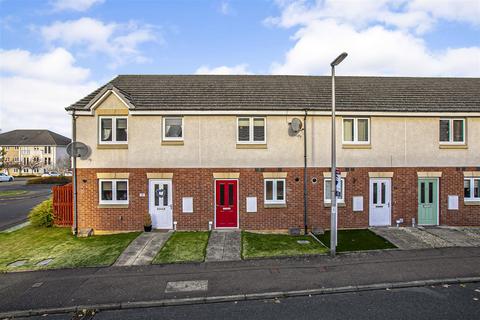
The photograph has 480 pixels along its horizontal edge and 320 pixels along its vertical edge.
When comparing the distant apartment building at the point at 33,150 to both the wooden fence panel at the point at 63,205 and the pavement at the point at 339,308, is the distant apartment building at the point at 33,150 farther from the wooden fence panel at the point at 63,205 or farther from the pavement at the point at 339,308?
the pavement at the point at 339,308

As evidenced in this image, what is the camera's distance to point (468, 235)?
12.0 metres

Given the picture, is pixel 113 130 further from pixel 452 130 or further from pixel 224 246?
pixel 452 130

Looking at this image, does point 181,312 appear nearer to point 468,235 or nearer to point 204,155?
point 204,155

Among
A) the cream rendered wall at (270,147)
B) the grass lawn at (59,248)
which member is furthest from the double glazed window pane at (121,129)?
the grass lawn at (59,248)

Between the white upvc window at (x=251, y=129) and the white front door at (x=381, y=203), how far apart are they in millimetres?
5627

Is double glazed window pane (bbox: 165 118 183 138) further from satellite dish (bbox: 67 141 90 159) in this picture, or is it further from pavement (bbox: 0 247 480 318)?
pavement (bbox: 0 247 480 318)

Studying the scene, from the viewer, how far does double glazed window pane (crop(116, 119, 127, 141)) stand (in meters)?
13.1

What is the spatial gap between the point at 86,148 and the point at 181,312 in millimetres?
9118

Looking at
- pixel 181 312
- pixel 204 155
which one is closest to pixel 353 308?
pixel 181 312

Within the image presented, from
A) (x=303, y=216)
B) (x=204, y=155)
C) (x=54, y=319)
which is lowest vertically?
(x=54, y=319)

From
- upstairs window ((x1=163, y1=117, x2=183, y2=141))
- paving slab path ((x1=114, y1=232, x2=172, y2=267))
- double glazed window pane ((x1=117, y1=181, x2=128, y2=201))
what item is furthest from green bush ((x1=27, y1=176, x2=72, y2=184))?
paving slab path ((x1=114, y1=232, x2=172, y2=267))

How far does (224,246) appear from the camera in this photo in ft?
36.1

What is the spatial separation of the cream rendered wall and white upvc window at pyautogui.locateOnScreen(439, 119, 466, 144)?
13.9 inches

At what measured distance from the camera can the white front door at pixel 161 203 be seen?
42.7ft
